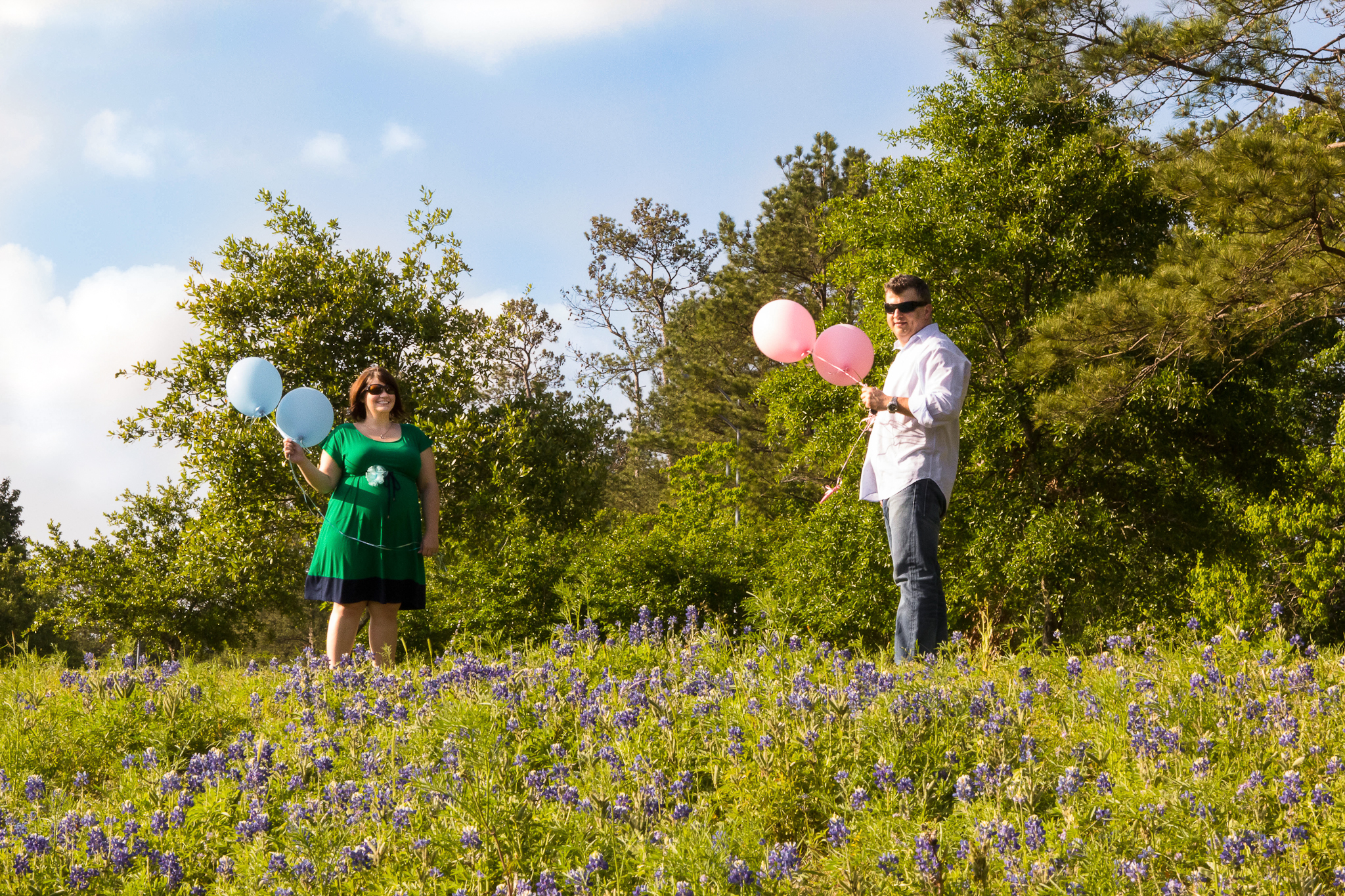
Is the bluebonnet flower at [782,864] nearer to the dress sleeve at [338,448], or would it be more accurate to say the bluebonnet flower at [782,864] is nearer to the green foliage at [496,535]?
the dress sleeve at [338,448]

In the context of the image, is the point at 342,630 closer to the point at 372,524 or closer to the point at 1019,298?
the point at 372,524

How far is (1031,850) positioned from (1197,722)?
4.03 feet

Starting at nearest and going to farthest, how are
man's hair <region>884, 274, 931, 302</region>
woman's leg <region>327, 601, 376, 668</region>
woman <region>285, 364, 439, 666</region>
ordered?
1. man's hair <region>884, 274, 931, 302</region>
2. woman's leg <region>327, 601, 376, 668</region>
3. woman <region>285, 364, 439, 666</region>

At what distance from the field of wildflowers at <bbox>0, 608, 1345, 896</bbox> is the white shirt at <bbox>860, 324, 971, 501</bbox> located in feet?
3.12

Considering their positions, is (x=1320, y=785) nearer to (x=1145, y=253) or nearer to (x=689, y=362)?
(x=1145, y=253)

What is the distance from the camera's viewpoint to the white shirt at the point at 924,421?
179 inches

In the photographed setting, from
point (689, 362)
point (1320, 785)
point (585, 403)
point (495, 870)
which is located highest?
point (689, 362)

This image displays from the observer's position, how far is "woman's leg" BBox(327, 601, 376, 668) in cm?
522

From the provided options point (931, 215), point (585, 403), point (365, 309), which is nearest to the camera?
point (931, 215)

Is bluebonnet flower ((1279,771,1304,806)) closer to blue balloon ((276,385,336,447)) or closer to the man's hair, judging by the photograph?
the man's hair

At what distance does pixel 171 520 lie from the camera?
1653 cm

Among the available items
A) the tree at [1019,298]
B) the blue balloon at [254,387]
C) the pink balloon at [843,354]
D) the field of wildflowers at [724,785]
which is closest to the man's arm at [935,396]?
the field of wildflowers at [724,785]

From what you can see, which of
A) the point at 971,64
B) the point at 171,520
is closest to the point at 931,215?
the point at 971,64

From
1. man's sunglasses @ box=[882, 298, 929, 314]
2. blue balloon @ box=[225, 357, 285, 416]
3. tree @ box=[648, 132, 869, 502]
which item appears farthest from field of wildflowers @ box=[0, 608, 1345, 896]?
tree @ box=[648, 132, 869, 502]
